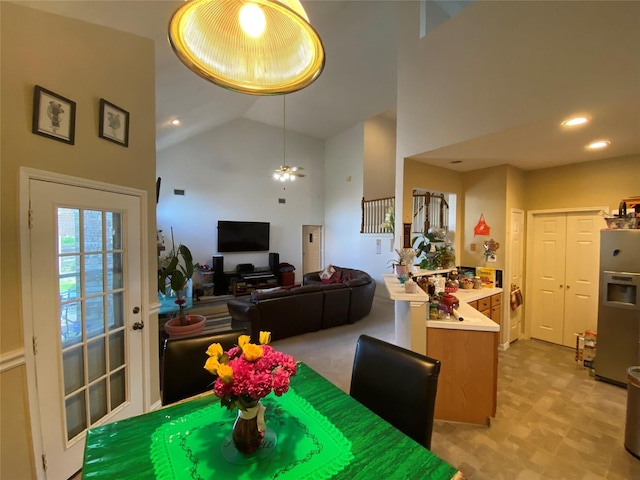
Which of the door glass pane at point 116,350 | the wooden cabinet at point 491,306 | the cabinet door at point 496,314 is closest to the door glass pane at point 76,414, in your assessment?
the door glass pane at point 116,350

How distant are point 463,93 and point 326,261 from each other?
6.60 meters

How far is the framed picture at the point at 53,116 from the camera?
57.9 inches

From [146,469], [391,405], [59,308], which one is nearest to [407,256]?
[391,405]

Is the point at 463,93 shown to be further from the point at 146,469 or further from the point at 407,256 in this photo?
the point at 146,469

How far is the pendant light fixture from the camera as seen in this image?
953mm

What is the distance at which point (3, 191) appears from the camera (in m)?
Answer: 1.36

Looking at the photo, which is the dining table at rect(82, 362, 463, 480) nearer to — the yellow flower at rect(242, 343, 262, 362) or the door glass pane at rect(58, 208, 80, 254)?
the yellow flower at rect(242, 343, 262, 362)

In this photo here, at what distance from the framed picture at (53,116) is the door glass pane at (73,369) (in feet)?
4.39

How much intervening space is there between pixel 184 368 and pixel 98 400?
37.6 inches

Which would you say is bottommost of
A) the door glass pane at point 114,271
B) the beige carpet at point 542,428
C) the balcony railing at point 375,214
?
the beige carpet at point 542,428

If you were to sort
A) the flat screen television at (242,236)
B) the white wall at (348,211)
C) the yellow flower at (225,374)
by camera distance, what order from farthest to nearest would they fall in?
the flat screen television at (242,236)
the white wall at (348,211)
the yellow flower at (225,374)

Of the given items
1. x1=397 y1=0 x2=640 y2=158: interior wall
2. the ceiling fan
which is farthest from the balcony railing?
x1=397 y1=0 x2=640 y2=158: interior wall

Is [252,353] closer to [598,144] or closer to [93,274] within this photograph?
[93,274]

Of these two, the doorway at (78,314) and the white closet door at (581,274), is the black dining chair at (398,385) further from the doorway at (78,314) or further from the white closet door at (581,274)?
the white closet door at (581,274)
